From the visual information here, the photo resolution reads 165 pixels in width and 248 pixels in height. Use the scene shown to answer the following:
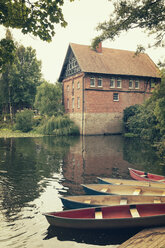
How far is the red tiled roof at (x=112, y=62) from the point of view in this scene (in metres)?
35.2

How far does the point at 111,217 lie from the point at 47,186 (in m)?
4.71

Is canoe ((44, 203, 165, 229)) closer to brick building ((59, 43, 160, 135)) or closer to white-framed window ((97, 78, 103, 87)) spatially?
brick building ((59, 43, 160, 135))

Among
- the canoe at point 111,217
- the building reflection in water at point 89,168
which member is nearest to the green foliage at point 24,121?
the building reflection in water at point 89,168

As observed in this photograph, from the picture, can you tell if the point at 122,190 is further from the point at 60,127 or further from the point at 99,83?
the point at 99,83

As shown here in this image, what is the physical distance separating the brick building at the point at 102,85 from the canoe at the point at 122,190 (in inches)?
999

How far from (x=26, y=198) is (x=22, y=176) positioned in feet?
10.8

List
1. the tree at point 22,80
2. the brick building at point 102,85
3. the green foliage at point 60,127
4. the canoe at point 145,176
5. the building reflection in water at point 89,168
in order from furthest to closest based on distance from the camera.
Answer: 1. the tree at point 22,80
2. the brick building at point 102,85
3. the green foliage at point 60,127
4. the building reflection in water at point 89,168
5. the canoe at point 145,176

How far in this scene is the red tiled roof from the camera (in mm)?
35197

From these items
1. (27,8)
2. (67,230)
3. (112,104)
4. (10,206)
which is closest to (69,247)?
(67,230)

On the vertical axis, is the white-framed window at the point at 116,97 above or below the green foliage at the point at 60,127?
above

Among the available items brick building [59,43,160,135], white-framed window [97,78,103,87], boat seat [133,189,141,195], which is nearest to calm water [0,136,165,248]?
boat seat [133,189,141,195]

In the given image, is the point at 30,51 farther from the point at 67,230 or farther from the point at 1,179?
the point at 67,230

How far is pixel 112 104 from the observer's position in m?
36.3

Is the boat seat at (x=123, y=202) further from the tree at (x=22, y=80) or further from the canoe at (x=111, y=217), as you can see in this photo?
the tree at (x=22, y=80)
